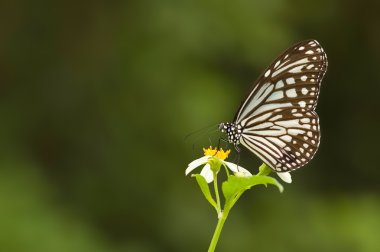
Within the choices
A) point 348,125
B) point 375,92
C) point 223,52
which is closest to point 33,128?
point 223,52

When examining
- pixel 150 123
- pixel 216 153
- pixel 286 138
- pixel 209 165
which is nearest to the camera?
pixel 209 165

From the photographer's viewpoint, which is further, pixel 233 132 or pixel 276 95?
pixel 233 132

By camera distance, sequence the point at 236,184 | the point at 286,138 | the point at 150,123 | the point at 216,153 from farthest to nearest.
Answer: the point at 150,123, the point at 286,138, the point at 216,153, the point at 236,184

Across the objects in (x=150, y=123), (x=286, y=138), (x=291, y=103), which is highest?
(x=291, y=103)

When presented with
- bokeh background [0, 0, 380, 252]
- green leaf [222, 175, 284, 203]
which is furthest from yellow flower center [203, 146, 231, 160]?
bokeh background [0, 0, 380, 252]

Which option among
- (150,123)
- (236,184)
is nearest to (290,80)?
(236,184)

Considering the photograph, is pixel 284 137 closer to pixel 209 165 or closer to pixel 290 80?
pixel 290 80

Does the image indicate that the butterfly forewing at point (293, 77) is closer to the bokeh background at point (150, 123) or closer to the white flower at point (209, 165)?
the white flower at point (209, 165)

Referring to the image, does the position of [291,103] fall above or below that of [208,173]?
above
